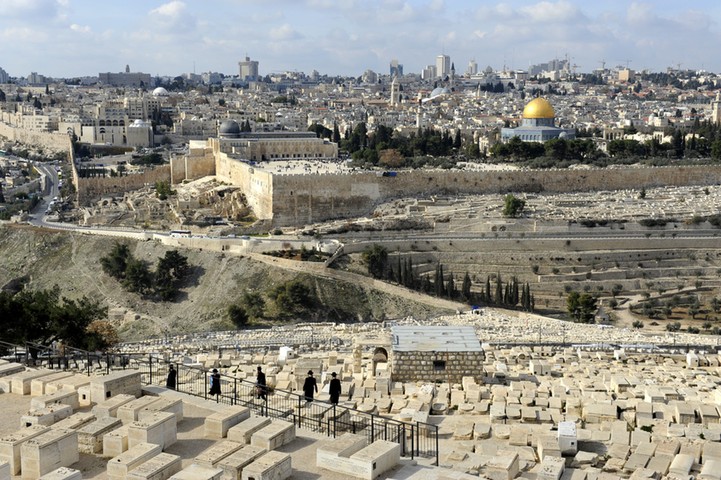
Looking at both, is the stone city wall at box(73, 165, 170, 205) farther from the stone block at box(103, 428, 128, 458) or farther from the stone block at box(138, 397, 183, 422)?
the stone block at box(103, 428, 128, 458)

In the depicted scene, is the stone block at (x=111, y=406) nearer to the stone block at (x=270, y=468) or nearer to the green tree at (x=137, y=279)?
the stone block at (x=270, y=468)

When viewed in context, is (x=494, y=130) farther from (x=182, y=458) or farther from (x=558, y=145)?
(x=182, y=458)

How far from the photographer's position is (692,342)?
22922mm

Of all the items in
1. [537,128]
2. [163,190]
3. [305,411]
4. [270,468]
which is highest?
[537,128]

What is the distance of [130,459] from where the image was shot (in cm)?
857

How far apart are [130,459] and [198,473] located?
2.51ft

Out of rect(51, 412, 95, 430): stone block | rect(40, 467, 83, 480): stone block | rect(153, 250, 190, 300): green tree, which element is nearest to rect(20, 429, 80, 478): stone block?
rect(40, 467, 83, 480): stone block

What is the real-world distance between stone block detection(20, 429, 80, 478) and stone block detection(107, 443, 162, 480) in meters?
0.53

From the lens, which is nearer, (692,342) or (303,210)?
(692,342)

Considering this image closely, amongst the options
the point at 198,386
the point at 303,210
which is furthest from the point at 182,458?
the point at 303,210

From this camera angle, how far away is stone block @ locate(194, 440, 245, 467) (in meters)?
8.77

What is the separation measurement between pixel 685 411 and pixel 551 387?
250cm

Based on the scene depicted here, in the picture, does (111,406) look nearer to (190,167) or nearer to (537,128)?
A: (190,167)

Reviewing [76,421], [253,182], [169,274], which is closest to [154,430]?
[76,421]
